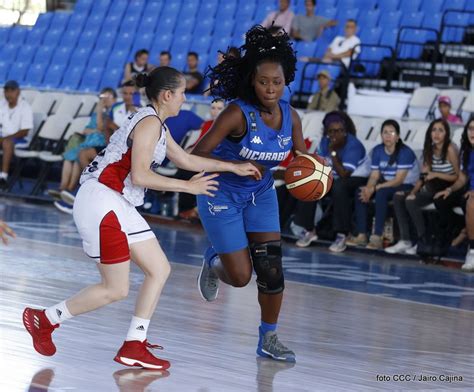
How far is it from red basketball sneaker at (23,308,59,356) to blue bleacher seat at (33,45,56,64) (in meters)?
16.4

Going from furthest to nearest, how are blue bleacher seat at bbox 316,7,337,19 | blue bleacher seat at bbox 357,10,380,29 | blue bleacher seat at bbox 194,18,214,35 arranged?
blue bleacher seat at bbox 194,18,214,35 < blue bleacher seat at bbox 316,7,337,19 < blue bleacher seat at bbox 357,10,380,29

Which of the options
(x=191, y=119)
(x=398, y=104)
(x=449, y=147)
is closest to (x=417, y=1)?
(x=398, y=104)

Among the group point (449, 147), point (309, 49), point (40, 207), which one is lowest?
point (40, 207)

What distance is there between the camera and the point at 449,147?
40.9 feet

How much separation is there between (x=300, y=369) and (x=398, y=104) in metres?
9.60

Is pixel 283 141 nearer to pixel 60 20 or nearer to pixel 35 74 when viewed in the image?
pixel 35 74

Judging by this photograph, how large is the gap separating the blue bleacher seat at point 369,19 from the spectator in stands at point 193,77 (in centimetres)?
252

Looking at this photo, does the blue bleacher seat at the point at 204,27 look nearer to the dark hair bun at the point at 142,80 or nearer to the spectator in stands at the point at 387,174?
the spectator in stands at the point at 387,174

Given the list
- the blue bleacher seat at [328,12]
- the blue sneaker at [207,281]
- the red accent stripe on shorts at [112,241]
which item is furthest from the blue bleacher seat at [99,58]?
the red accent stripe on shorts at [112,241]

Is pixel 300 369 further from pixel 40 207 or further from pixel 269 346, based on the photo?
pixel 40 207

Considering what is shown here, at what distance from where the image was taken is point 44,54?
73.1ft

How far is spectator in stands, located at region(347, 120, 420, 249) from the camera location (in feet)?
42.0

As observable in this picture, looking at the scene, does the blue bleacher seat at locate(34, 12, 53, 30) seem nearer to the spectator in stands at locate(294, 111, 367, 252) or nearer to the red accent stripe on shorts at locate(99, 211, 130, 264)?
the spectator in stands at locate(294, 111, 367, 252)

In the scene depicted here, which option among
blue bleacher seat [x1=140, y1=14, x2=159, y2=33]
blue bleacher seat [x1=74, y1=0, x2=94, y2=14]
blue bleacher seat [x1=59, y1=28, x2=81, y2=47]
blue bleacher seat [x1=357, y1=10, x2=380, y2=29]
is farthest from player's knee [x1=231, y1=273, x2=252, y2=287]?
blue bleacher seat [x1=74, y1=0, x2=94, y2=14]
